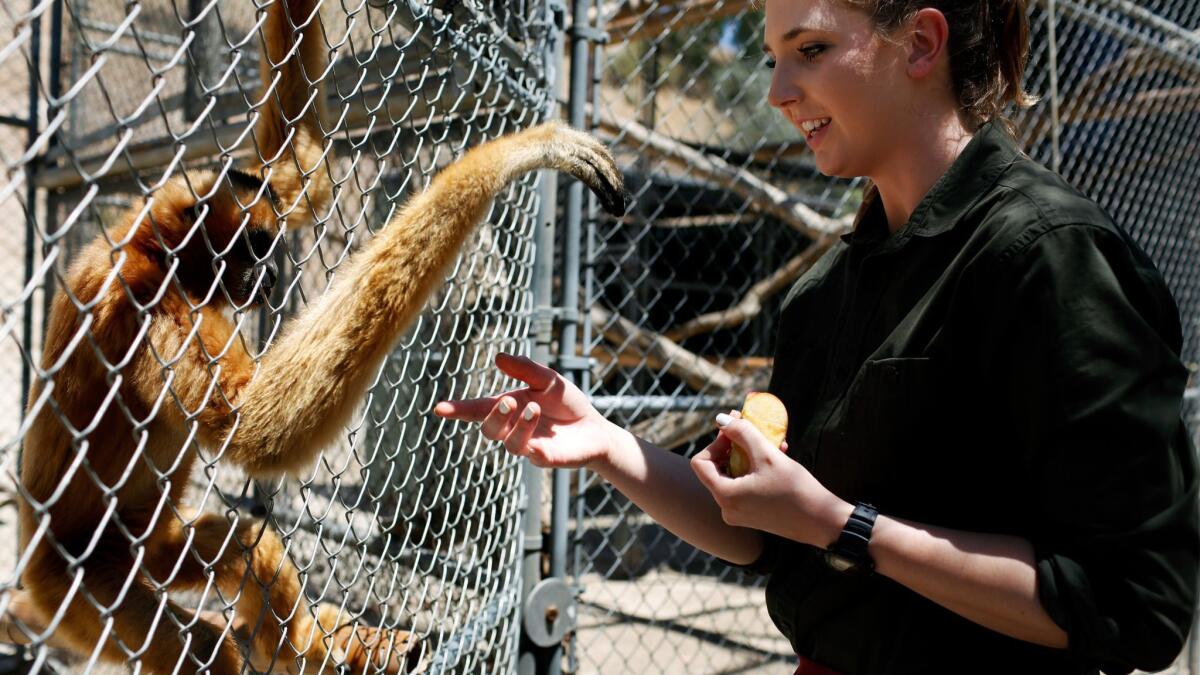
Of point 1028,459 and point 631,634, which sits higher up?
point 1028,459

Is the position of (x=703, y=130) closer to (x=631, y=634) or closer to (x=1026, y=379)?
(x=631, y=634)

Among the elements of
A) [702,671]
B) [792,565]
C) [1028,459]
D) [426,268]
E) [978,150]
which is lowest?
[702,671]

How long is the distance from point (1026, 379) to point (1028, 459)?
0.33ft

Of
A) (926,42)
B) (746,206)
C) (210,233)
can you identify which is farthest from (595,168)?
(746,206)

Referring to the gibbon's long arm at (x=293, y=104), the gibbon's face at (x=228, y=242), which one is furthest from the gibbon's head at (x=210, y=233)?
the gibbon's long arm at (x=293, y=104)

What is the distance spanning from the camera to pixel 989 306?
1.10m

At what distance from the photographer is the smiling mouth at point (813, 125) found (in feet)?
4.44

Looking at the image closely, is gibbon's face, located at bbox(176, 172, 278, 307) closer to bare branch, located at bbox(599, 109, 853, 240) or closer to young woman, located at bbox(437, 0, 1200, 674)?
young woman, located at bbox(437, 0, 1200, 674)

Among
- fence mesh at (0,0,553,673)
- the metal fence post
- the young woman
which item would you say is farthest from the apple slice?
the metal fence post

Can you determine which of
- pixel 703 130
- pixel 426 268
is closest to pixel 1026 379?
pixel 426 268

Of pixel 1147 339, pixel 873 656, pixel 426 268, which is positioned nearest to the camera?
pixel 1147 339

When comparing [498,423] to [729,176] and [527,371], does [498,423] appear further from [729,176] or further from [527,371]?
[729,176]

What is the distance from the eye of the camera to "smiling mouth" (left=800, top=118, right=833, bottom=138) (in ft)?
4.44

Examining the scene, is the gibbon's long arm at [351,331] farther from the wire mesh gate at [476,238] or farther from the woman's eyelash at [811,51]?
the woman's eyelash at [811,51]
